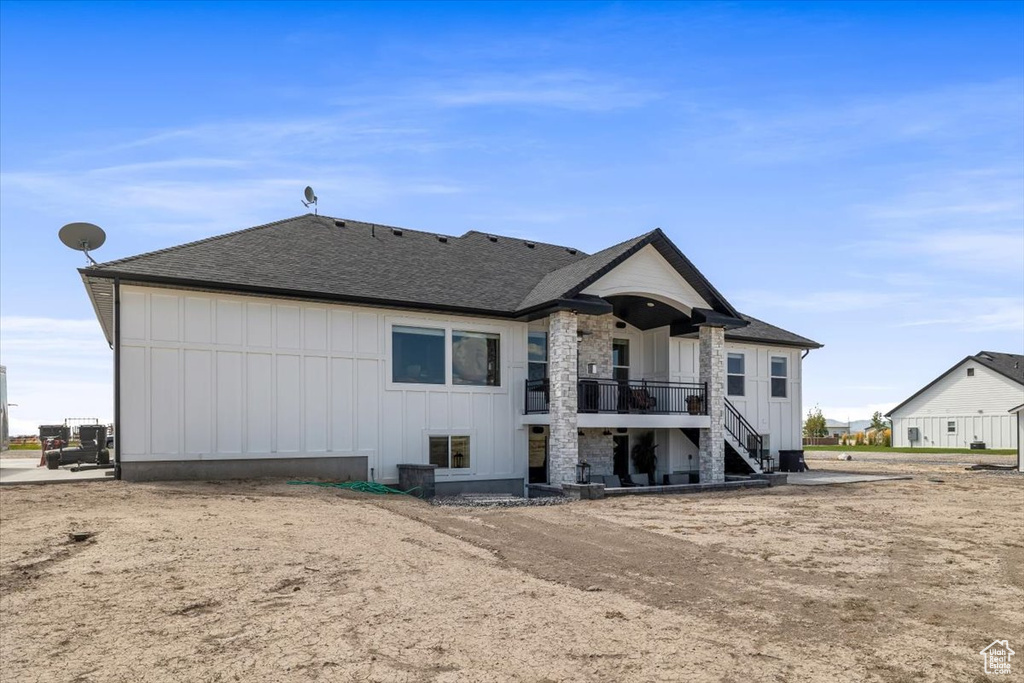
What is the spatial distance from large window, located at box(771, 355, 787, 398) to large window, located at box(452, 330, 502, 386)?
11901 mm

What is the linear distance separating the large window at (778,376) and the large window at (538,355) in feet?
33.8

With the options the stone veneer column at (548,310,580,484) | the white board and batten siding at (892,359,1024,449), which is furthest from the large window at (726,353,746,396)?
the white board and batten siding at (892,359,1024,449)

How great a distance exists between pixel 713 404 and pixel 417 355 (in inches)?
347

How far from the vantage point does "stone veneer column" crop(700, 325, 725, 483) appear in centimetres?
2098

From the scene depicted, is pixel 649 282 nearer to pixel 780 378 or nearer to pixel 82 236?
pixel 780 378

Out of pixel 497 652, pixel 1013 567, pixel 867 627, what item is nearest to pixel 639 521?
pixel 1013 567

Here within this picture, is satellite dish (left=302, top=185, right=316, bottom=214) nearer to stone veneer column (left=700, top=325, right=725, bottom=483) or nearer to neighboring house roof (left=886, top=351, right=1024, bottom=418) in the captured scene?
stone veneer column (left=700, top=325, right=725, bottom=483)

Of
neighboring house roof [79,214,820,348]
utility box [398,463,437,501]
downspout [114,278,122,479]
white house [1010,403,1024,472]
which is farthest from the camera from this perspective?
white house [1010,403,1024,472]

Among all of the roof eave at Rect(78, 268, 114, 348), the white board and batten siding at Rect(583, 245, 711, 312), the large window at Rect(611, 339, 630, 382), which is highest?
the white board and batten siding at Rect(583, 245, 711, 312)

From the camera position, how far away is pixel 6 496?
13.2 m

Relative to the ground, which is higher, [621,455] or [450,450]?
[450,450]

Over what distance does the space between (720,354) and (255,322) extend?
42.9 ft

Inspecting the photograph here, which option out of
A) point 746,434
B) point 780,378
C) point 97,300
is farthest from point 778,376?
point 97,300

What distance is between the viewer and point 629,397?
20.7m
